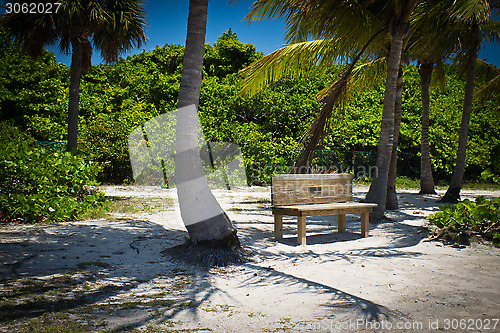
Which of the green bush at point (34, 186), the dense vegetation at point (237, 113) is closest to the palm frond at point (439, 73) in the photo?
the dense vegetation at point (237, 113)

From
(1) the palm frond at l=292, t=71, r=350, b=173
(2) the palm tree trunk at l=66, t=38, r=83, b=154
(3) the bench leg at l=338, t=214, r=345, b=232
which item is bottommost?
(3) the bench leg at l=338, t=214, r=345, b=232

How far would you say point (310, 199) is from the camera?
6.54 metres

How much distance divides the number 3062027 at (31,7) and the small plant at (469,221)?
9760 mm

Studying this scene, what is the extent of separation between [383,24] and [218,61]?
54.8 ft

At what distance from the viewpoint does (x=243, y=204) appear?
10516 millimetres

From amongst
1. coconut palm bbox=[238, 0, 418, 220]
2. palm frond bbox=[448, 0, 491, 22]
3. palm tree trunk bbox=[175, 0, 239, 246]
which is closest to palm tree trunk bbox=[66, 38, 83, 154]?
coconut palm bbox=[238, 0, 418, 220]

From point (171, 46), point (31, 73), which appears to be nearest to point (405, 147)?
point (171, 46)

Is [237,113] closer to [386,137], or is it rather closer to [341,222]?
[386,137]

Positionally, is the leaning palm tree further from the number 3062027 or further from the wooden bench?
the wooden bench

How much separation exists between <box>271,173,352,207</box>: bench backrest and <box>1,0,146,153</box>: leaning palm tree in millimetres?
6369

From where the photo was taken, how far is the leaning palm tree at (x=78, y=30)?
938 centimetres

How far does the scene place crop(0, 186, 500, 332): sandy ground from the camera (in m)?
3.00

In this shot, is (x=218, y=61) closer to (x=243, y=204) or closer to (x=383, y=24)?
(x=243, y=204)

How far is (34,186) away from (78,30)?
5.26 meters
